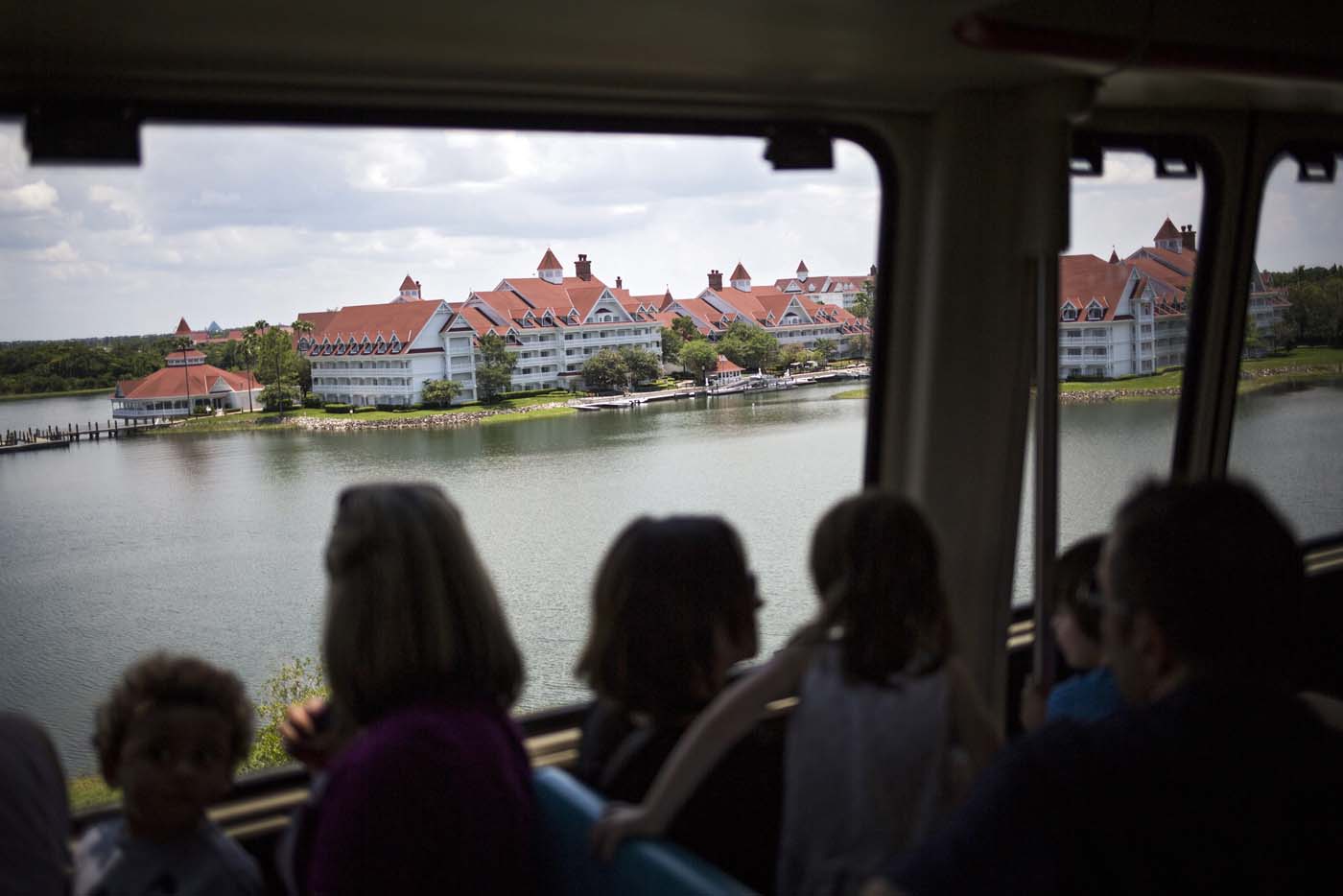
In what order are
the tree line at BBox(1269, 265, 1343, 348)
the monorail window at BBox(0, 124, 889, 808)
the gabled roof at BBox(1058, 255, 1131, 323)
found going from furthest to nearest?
the tree line at BBox(1269, 265, 1343, 348), the gabled roof at BBox(1058, 255, 1131, 323), the monorail window at BBox(0, 124, 889, 808)

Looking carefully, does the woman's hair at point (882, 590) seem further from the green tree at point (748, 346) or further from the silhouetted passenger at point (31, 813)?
the green tree at point (748, 346)

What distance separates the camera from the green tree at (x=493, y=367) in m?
3.19

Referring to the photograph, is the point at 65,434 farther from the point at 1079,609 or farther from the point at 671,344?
the point at 1079,609

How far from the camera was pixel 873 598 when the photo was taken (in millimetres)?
1848

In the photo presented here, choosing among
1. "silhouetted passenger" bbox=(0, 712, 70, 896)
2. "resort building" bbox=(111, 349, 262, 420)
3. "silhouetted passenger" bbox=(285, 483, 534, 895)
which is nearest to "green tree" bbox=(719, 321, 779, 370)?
"resort building" bbox=(111, 349, 262, 420)

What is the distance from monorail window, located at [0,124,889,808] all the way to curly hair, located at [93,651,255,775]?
0.45m

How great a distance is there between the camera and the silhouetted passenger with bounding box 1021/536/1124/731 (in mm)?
2039

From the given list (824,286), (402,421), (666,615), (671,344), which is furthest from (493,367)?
(666,615)

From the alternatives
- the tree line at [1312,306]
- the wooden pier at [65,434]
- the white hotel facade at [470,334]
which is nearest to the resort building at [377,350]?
the white hotel facade at [470,334]

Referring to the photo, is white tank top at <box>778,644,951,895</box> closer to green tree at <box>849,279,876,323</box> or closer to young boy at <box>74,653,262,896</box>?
young boy at <box>74,653,262,896</box>

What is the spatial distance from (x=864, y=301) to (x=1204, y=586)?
7.45 ft

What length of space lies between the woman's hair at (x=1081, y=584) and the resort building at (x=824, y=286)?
1264 mm

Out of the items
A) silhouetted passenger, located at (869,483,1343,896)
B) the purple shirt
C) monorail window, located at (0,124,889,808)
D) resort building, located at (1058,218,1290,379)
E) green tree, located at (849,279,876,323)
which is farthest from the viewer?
resort building, located at (1058,218,1290,379)

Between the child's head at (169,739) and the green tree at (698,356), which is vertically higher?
the green tree at (698,356)
